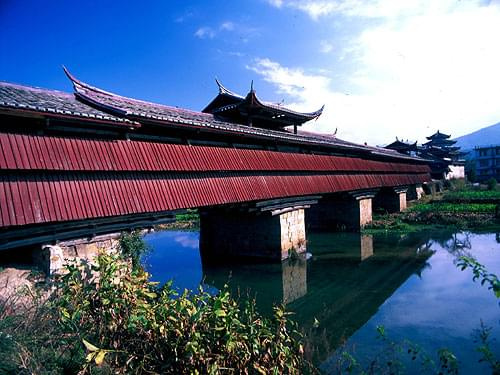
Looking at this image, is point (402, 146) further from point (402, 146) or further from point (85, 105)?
point (85, 105)

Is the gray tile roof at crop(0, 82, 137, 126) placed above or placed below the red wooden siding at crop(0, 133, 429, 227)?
above

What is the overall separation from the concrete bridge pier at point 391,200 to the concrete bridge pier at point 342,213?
4.15m

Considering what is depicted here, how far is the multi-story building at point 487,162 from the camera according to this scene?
167ft

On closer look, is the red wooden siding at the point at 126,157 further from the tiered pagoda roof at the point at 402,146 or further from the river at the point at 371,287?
the tiered pagoda roof at the point at 402,146

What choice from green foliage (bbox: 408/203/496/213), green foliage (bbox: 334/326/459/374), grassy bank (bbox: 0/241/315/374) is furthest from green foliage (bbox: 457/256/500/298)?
green foliage (bbox: 408/203/496/213)

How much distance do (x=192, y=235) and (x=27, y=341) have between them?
18.3 metres

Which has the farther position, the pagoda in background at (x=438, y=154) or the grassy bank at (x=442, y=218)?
the pagoda in background at (x=438, y=154)

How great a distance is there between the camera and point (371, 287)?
10.1 m

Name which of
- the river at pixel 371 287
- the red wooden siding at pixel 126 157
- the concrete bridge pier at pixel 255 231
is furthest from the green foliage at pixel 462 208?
the red wooden siding at pixel 126 157

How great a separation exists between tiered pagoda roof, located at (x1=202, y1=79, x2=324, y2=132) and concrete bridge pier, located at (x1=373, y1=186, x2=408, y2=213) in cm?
979

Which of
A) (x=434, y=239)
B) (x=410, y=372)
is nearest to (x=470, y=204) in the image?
(x=434, y=239)

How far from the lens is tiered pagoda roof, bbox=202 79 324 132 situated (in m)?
14.5

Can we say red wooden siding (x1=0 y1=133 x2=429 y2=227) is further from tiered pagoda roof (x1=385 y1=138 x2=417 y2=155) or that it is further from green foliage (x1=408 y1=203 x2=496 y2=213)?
tiered pagoda roof (x1=385 y1=138 x2=417 y2=155)

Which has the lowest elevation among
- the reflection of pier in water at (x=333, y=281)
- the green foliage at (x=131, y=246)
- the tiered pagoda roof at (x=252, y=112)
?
the reflection of pier in water at (x=333, y=281)
